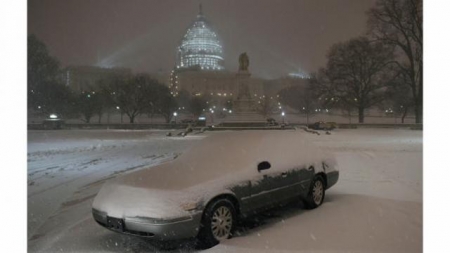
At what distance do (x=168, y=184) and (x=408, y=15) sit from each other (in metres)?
5.22

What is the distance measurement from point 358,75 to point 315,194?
5.58 m

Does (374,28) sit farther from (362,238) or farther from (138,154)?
(138,154)

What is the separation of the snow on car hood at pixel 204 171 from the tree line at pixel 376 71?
7.14 feet

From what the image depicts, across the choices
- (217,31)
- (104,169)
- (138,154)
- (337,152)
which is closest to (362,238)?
(217,31)

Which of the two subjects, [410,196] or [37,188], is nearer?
[410,196]

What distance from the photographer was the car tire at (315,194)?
169 inches

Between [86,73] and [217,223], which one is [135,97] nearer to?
[86,73]

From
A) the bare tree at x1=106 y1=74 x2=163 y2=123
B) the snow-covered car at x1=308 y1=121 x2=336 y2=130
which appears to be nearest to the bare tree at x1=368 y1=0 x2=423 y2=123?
the snow-covered car at x1=308 y1=121 x2=336 y2=130

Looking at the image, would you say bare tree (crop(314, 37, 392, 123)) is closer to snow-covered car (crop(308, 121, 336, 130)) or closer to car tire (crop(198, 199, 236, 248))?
snow-covered car (crop(308, 121, 336, 130))

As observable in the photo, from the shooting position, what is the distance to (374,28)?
6.80 m

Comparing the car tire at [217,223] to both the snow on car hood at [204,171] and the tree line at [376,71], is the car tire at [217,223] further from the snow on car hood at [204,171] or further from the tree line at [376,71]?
the tree line at [376,71]

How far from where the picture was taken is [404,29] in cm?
650

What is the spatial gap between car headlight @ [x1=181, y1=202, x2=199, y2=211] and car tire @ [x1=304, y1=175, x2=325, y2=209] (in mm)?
1667

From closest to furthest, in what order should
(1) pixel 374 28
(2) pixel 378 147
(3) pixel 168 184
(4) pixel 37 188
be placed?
1. (3) pixel 168 184
2. (4) pixel 37 188
3. (1) pixel 374 28
4. (2) pixel 378 147
